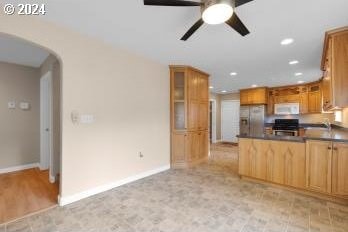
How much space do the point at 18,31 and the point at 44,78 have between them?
2039 millimetres

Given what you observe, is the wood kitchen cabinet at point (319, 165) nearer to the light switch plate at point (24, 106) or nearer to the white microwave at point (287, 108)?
the white microwave at point (287, 108)

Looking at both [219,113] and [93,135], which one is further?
[219,113]

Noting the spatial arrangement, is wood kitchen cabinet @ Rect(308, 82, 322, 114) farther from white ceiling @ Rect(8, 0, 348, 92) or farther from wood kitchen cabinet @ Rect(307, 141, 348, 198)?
wood kitchen cabinet @ Rect(307, 141, 348, 198)

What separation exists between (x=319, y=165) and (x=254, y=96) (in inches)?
191

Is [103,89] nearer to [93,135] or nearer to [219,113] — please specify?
[93,135]

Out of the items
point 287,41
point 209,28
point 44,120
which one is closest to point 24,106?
point 44,120

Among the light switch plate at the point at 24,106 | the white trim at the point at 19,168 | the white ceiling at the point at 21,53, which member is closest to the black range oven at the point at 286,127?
the white ceiling at the point at 21,53

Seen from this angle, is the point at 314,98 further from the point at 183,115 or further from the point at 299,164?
the point at 183,115

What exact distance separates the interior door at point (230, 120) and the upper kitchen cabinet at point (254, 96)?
0.93 m

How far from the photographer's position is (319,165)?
2.75 meters

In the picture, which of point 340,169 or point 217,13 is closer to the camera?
point 217,13

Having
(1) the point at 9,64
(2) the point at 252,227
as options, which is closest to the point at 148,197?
(2) the point at 252,227

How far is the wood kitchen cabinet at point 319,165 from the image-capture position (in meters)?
2.67

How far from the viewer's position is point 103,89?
303 cm
